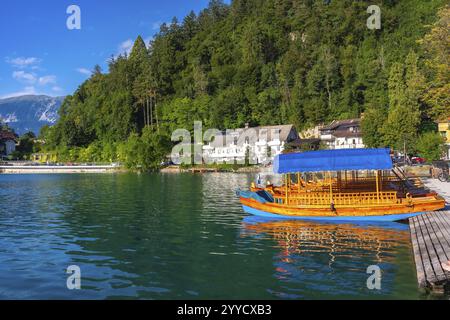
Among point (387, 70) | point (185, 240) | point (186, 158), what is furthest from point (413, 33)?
point (185, 240)

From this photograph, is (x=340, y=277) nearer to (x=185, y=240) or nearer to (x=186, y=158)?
(x=185, y=240)

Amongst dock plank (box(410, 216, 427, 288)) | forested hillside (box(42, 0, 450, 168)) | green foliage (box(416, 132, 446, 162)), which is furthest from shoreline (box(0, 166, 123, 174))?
dock plank (box(410, 216, 427, 288))

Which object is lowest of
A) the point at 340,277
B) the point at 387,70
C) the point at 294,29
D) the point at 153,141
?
the point at 340,277

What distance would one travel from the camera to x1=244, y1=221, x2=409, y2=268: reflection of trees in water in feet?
59.0

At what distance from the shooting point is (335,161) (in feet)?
84.8

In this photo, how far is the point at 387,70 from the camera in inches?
4075

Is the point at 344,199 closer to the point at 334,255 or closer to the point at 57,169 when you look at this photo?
the point at 334,255

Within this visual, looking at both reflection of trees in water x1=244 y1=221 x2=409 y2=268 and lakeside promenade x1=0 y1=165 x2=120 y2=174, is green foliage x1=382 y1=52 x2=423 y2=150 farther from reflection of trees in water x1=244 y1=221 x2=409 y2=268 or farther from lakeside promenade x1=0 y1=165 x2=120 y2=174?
lakeside promenade x1=0 y1=165 x2=120 y2=174

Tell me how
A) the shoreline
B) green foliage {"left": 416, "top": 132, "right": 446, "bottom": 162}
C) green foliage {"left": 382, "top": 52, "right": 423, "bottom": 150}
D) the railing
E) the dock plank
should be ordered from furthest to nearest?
the shoreline → green foliage {"left": 382, "top": 52, "right": 423, "bottom": 150} → green foliage {"left": 416, "top": 132, "right": 446, "bottom": 162} → the railing → the dock plank

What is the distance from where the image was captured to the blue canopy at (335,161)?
24.8 meters

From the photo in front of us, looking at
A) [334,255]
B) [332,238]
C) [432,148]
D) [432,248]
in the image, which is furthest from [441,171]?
[334,255]

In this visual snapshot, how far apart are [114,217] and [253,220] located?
11.1 m

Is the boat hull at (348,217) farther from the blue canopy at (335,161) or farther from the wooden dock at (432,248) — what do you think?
the blue canopy at (335,161)

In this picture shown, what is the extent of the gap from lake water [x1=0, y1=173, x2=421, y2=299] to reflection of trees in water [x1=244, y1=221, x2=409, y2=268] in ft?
0.18
